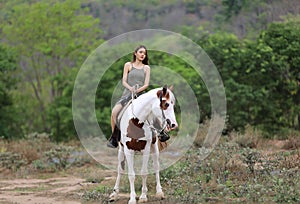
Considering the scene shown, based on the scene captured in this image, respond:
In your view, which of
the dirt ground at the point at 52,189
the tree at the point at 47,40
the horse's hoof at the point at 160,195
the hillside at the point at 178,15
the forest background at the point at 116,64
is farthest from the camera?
the hillside at the point at 178,15

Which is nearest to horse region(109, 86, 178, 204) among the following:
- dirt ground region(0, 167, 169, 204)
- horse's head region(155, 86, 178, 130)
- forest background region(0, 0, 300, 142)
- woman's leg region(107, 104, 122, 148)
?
horse's head region(155, 86, 178, 130)

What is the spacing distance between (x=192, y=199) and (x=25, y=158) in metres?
8.25

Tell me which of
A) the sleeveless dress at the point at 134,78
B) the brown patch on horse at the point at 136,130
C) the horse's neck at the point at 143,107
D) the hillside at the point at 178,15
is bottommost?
the brown patch on horse at the point at 136,130

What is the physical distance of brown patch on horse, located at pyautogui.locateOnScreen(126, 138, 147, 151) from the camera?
771 centimetres

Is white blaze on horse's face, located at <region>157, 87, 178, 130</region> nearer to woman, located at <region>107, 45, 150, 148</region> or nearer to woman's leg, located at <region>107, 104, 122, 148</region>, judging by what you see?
woman, located at <region>107, 45, 150, 148</region>

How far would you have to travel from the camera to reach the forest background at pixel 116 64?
68.9 feet

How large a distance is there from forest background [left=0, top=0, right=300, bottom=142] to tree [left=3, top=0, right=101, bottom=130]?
70mm

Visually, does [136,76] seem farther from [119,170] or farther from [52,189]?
[52,189]

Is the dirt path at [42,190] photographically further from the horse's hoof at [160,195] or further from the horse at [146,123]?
the horse at [146,123]

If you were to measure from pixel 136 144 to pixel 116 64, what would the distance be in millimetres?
19474

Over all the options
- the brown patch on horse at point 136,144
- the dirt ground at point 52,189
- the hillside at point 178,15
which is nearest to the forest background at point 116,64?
the hillside at point 178,15

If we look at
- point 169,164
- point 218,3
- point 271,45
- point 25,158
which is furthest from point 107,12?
point 169,164

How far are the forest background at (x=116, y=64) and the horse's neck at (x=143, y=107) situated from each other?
10550 millimetres

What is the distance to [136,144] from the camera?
771cm
